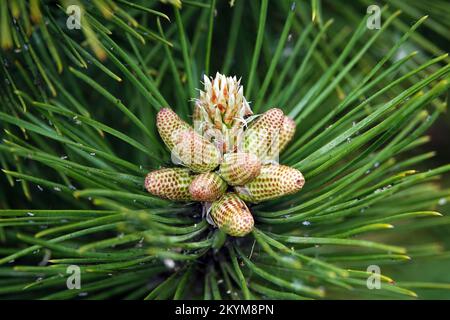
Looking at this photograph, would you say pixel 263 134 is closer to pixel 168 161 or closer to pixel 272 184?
pixel 272 184

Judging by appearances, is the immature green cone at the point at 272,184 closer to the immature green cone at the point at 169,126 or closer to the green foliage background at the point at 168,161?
the green foliage background at the point at 168,161

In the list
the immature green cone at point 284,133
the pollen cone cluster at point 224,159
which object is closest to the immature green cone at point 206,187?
the pollen cone cluster at point 224,159

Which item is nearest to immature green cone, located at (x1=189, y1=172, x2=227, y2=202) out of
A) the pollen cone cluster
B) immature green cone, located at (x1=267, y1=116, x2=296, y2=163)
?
the pollen cone cluster

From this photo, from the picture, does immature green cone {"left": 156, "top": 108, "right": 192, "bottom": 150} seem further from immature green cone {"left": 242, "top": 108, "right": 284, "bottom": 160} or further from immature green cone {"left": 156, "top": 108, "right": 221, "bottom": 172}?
immature green cone {"left": 242, "top": 108, "right": 284, "bottom": 160}
